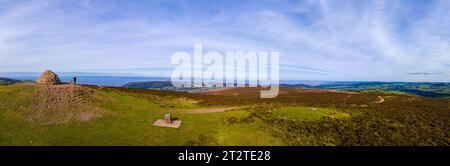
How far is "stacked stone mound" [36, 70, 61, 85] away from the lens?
3459 cm

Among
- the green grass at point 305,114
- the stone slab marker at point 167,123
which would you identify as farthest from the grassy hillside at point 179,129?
the stone slab marker at point 167,123

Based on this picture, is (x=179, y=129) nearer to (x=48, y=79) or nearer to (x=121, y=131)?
(x=121, y=131)

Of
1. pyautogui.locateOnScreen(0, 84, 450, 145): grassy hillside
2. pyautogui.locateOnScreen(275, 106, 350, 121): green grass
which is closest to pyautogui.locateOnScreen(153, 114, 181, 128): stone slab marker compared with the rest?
pyautogui.locateOnScreen(0, 84, 450, 145): grassy hillside

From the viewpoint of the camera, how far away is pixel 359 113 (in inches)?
1481

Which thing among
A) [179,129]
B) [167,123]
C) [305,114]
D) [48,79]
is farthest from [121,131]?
[305,114]

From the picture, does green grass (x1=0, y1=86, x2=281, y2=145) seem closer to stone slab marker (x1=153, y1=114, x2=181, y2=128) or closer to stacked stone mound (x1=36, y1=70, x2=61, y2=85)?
stone slab marker (x1=153, y1=114, x2=181, y2=128)

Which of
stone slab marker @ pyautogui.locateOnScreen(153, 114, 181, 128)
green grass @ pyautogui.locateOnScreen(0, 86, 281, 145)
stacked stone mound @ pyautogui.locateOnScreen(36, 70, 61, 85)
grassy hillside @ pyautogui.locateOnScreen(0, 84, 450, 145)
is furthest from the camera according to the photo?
stacked stone mound @ pyautogui.locateOnScreen(36, 70, 61, 85)

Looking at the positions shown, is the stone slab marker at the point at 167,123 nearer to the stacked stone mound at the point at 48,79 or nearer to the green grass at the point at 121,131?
the green grass at the point at 121,131

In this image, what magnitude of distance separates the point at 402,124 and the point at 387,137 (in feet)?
25.1

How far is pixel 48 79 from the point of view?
35.0 meters

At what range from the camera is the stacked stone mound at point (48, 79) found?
34.6 metres
